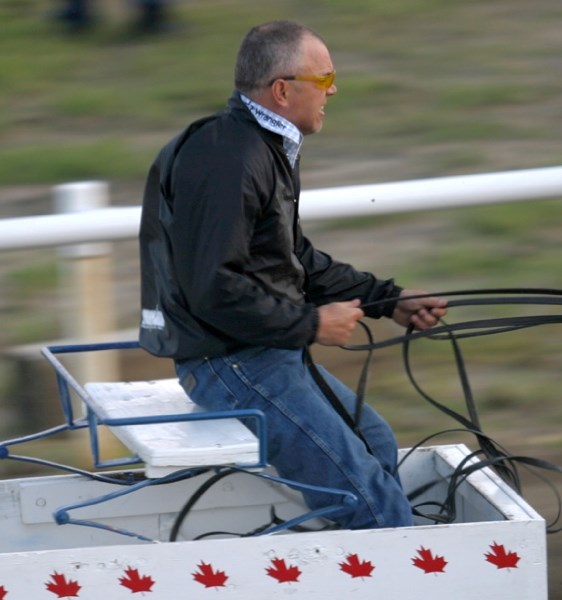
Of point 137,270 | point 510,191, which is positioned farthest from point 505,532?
point 137,270

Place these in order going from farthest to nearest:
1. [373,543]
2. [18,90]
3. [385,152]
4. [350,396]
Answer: [18,90] < [385,152] < [350,396] < [373,543]

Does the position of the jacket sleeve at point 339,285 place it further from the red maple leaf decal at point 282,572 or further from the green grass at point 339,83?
the green grass at point 339,83

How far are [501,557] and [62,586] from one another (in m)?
1.03

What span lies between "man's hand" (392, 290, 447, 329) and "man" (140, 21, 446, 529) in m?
0.43

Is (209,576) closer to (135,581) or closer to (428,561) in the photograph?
(135,581)

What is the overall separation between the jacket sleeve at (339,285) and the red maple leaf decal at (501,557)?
34.4 inches

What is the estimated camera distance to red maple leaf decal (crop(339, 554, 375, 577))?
308 cm

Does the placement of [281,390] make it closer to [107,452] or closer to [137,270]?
[107,452]

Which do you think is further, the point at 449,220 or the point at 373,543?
the point at 449,220

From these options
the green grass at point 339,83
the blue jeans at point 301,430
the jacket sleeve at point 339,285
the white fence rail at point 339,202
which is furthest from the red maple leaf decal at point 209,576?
the green grass at point 339,83

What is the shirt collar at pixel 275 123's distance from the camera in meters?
3.26

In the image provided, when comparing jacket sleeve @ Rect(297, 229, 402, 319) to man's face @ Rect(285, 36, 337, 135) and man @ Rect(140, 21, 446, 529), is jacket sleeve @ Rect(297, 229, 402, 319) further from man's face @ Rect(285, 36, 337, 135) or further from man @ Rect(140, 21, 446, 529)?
man's face @ Rect(285, 36, 337, 135)

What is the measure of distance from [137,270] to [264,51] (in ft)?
11.0

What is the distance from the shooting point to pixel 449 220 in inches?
277
